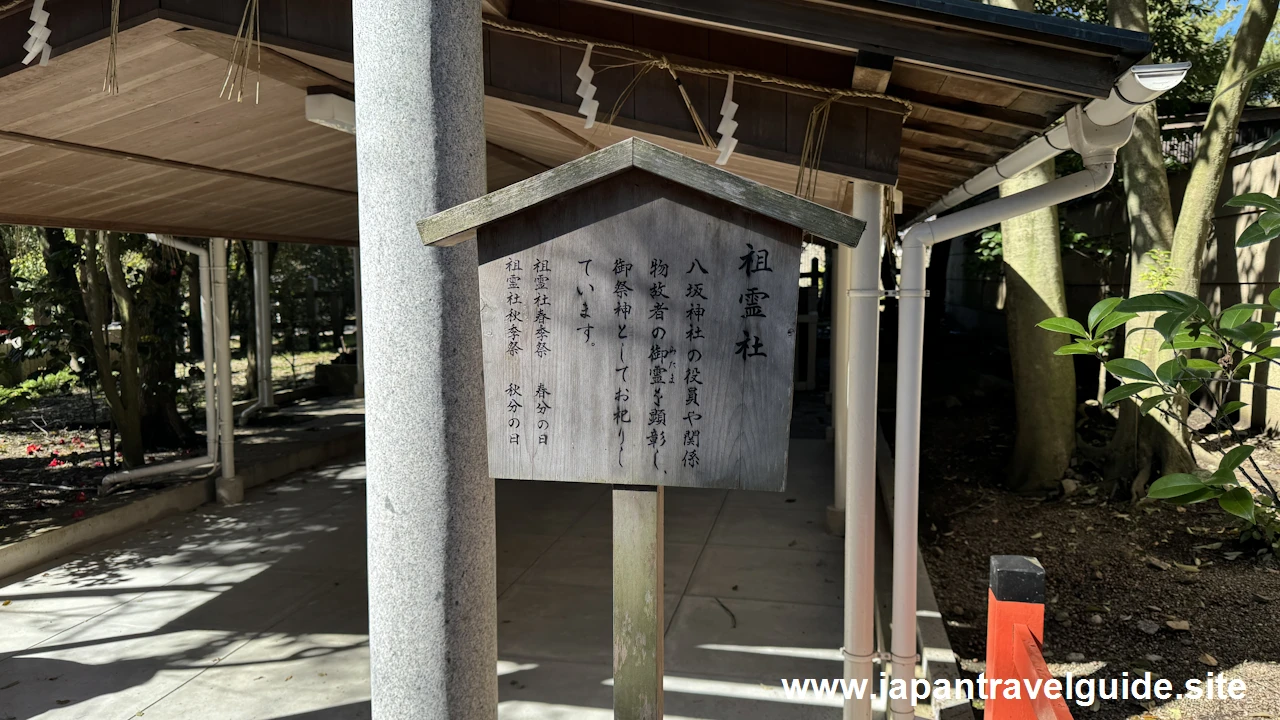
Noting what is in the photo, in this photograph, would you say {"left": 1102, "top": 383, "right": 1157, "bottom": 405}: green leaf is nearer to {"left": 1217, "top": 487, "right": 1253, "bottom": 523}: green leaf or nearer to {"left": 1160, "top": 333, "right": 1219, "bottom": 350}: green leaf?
{"left": 1160, "top": 333, "right": 1219, "bottom": 350}: green leaf

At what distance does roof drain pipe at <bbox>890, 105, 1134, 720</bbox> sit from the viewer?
3.57 meters

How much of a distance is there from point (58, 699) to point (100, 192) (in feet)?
10.3

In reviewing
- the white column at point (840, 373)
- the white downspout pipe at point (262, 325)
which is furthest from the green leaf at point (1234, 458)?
the white downspout pipe at point (262, 325)

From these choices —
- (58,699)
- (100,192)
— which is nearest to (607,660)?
(58,699)

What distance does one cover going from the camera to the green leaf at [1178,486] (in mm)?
1926

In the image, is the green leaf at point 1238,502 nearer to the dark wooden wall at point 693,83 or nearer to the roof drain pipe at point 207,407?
the dark wooden wall at point 693,83

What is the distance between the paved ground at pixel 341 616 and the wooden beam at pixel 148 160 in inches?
110

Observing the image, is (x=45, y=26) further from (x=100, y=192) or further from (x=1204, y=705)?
(x=1204, y=705)

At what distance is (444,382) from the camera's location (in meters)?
2.39

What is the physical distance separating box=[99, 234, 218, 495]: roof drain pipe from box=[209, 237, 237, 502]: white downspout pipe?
9cm

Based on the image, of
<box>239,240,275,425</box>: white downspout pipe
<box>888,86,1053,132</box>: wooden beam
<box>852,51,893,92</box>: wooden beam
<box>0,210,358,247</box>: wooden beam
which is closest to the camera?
<box>852,51,893,92</box>: wooden beam

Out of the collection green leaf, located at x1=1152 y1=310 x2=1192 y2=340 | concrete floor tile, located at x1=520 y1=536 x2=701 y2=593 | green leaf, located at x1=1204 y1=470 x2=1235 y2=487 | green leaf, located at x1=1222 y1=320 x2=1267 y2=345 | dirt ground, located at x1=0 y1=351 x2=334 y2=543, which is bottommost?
concrete floor tile, located at x1=520 y1=536 x2=701 y2=593

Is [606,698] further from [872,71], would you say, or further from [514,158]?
[514,158]

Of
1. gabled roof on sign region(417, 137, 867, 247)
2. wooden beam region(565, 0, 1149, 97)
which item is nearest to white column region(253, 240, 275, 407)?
wooden beam region(565, 0, 1149, 97)
